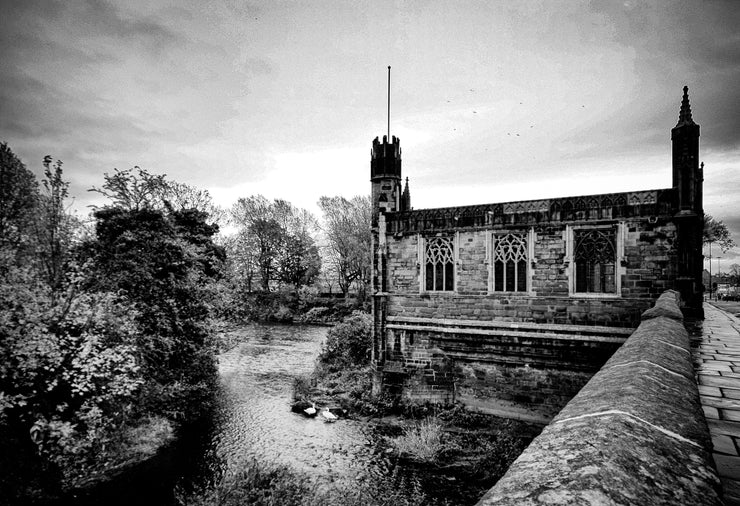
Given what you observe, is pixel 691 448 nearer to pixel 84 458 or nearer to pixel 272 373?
pixel 84 458

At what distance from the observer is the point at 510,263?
1430 centimetres

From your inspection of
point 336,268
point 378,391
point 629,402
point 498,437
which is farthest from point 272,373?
point 336,268

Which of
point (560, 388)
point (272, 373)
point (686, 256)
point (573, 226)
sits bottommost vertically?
point (272, 373)

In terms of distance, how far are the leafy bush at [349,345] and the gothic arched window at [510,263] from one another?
33.9 ft

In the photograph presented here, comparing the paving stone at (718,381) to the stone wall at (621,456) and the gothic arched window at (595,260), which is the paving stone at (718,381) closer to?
the stone wall at (621,456)

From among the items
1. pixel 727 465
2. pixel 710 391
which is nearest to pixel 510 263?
pixel 710 391

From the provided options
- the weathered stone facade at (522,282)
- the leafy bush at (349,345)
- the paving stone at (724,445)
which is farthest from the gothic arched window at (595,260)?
the leafy bush at (349,345)

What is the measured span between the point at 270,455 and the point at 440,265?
868 centimetres

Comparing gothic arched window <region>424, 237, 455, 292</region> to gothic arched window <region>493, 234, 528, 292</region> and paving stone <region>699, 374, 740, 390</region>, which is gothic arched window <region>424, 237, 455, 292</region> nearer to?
gothic arched window <region>493, 234, 528, 292</region>

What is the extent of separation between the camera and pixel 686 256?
38.7 ft

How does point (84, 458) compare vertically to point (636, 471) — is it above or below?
below

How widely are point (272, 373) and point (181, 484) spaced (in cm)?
1077

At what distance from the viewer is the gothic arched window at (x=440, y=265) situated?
1524 centimetres

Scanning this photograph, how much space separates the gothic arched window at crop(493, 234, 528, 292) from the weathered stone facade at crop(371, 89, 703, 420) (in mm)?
35
